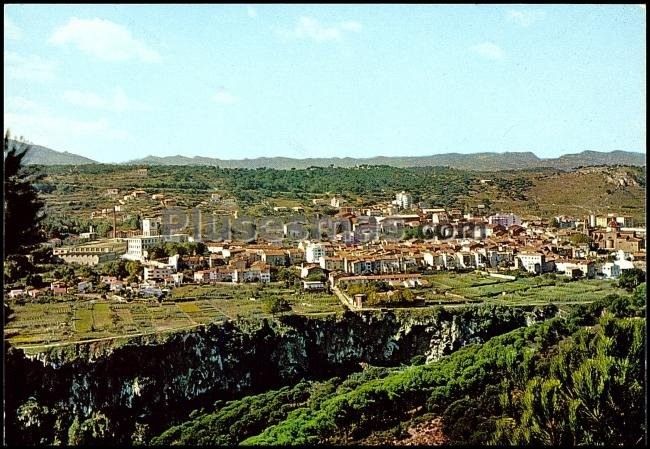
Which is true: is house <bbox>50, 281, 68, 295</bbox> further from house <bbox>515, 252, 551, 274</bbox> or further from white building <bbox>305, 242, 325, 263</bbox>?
house <bbox>515, 252, 551, 274</bbox>

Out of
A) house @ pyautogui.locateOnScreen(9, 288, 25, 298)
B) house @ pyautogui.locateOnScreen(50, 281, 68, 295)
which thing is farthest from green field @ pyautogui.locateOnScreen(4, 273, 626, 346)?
house @ pyautogui.locateOnScreen(9, 288, 25, 298)

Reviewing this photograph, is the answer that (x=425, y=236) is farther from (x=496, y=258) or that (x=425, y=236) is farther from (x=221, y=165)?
Result: (x=221, y=165)

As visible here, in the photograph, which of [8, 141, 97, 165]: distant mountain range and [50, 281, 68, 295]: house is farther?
[50, 281, 68, 295]: house

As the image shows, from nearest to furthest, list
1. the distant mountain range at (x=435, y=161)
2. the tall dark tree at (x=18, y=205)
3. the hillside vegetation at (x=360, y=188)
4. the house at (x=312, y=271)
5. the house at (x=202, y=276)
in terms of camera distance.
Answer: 1. the tall dark tree at (x=18, y=205)
2. the distant mountain range at (x=435, y=161)
3. the house at (x=202, y=276)
4. the house at (x=312, y=271)
5. the hillside vegetation at (x=360, y=188)

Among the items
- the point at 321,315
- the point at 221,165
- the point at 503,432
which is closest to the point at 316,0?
the point at 503,432

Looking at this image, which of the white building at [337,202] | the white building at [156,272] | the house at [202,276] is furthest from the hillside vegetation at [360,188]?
the house at [202,276]

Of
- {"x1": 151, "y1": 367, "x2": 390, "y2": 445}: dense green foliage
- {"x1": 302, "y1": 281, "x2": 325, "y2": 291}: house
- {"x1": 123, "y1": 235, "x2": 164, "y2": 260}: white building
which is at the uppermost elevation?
{"x1": 123, "y1": 235, "x2": 164, "y2": 260}: white building

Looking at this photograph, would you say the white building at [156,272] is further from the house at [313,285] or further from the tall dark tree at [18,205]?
the tall dark tree at [18,205]

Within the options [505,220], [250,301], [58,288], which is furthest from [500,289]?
[58,288]
